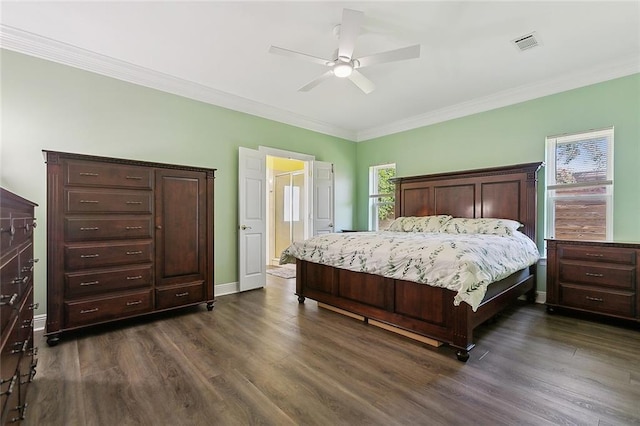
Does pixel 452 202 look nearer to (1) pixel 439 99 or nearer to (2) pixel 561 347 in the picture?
(1) pixel 439 99

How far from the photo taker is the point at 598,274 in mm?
2928

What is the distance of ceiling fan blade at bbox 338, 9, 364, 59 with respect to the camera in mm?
2082

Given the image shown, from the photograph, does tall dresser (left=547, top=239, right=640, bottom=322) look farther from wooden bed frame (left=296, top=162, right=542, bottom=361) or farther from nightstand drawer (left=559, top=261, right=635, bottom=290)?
wooden bed frame (left=296, top=162, right=542, bottom=361)

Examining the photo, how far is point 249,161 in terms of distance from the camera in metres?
4.32

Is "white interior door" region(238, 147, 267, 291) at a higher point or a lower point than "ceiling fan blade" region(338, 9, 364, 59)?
lower

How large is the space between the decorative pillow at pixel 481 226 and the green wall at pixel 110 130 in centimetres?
289

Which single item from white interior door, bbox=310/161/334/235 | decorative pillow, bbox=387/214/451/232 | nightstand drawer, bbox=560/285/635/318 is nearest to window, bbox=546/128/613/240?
nightstand drawer, bbox=560/285/635/318

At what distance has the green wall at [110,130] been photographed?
2768 mm

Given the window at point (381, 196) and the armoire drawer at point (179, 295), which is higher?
the window at point (381, 196)

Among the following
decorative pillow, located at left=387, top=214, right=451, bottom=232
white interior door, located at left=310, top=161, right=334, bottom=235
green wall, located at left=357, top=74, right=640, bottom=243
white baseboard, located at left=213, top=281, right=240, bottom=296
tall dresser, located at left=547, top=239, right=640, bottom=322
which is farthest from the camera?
white interior door, located at left=310, top=161, right=334, bottom=235

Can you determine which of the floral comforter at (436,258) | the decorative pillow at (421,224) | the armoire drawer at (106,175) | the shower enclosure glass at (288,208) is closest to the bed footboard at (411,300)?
the floral comforter at (436,258)

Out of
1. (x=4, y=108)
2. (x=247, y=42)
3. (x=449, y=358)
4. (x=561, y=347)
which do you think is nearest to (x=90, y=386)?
(x=449, y=358)

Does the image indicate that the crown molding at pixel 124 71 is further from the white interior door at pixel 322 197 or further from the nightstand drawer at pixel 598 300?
the nightstand drawer at pixel 598 300

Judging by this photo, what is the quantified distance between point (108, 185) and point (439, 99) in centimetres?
430
